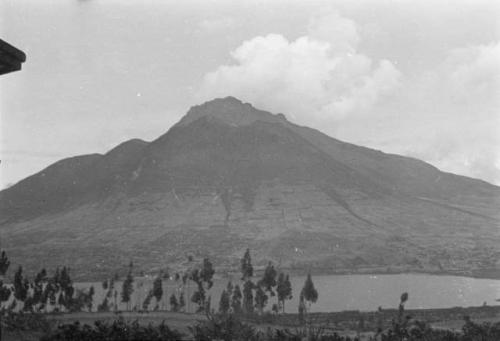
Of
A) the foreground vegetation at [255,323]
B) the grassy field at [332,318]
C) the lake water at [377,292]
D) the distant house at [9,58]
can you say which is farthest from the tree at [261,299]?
the distant house at [9,58]

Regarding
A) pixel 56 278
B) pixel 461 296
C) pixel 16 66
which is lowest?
pixel 461 296

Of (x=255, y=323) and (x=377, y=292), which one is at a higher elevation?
(x=255, y=323)

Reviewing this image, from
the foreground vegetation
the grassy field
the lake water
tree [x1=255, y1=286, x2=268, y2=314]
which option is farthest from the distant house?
the lake water

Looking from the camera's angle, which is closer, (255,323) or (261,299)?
(255,323)

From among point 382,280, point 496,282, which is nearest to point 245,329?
point 382,280

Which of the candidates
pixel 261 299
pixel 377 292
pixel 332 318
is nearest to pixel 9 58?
pixel 332 318

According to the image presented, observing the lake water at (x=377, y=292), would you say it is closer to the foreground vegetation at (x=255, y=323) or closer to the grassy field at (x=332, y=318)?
the grassy field at (x=332, y=318)

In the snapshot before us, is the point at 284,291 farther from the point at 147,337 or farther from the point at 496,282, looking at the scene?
the point at 496,282

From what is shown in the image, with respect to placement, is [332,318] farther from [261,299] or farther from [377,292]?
[377,292]
